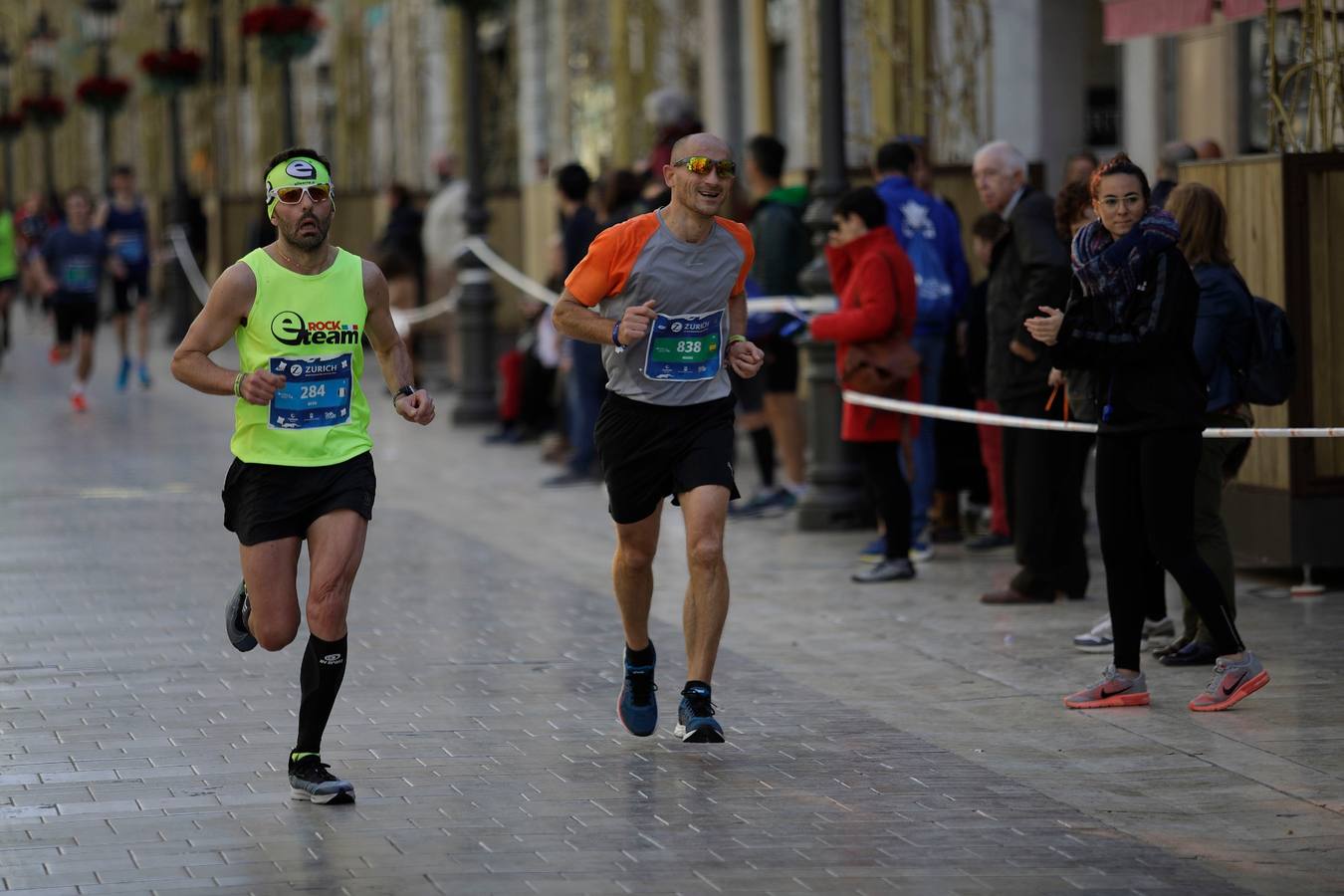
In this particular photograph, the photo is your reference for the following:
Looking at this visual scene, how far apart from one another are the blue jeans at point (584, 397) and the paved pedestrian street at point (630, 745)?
2.40 metres

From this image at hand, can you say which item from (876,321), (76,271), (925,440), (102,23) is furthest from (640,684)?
(102,23)

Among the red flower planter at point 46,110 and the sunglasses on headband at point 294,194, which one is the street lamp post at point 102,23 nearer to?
the red flower planter at point 46,110

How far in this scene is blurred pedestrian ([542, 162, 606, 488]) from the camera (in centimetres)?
1538

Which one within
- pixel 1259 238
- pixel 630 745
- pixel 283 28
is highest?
pixel 283 28

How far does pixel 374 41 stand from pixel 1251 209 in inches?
898

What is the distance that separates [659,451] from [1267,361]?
8.03 ft

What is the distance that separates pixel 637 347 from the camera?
8031 millimetres

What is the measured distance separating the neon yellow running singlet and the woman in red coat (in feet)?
14.6

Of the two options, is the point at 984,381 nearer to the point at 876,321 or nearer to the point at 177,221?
the point at 876,321

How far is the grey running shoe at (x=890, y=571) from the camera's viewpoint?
37.9ft

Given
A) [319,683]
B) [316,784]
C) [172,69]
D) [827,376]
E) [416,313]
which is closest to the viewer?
[316,784]

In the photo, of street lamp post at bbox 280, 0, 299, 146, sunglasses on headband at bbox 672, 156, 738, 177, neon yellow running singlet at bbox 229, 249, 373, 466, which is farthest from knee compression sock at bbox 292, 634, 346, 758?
street lamp post at bbox 280, 0, 299, 146

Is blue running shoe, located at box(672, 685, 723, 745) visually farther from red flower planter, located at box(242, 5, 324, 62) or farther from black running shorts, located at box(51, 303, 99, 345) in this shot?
red flower planter, located at box(242, 5, 324, 62)

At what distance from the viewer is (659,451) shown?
8.02 meters
